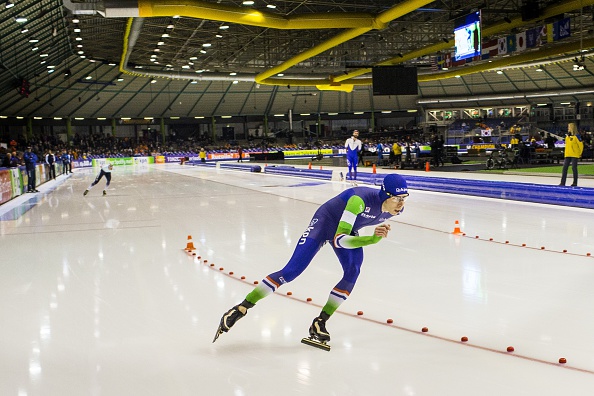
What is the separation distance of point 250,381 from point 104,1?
15.1 m

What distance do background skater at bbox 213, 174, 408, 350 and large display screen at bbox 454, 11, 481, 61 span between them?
1335 cm

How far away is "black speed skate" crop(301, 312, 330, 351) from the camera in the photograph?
13.2ft

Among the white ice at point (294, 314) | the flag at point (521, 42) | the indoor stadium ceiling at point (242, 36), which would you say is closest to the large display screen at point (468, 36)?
the indoor stadium ceiling at point (242, 36)

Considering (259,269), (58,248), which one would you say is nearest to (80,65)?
(58,248)

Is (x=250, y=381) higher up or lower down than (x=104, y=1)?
lower down

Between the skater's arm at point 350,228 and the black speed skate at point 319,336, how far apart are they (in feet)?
1.86

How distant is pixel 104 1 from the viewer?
16203 mm

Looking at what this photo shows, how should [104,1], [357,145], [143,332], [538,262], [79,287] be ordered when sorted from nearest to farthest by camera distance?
[143,332] → [79,287] → [538,262] → [104,1] → [357,145]

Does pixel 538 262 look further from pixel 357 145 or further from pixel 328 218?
pixel 357 145

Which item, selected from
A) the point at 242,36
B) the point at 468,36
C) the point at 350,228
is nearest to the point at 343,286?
the point at 350,228

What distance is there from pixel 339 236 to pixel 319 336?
72 cm

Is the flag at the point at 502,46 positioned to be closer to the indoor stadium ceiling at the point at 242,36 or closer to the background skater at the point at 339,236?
the indoor stadium ceiling at the point at 242,36

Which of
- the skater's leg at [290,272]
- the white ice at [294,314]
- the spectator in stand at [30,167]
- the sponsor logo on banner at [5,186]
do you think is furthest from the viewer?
the spectator in stand at [30,167]

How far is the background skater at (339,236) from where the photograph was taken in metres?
3.96
